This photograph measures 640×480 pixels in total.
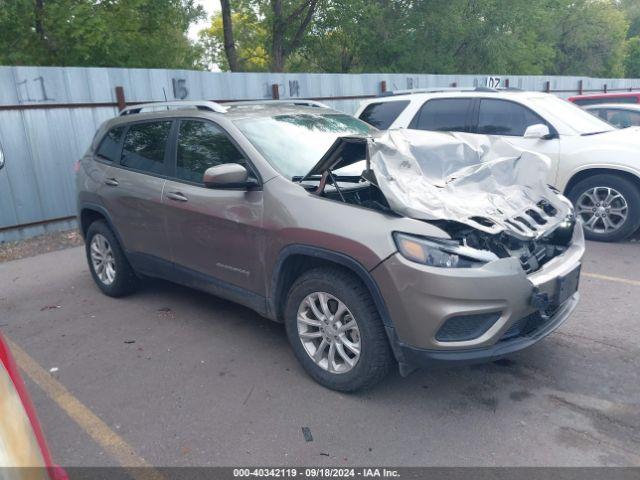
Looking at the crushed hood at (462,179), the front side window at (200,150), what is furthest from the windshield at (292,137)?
the crushed hood at (462,179)

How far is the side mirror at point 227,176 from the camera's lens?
12.1 feet

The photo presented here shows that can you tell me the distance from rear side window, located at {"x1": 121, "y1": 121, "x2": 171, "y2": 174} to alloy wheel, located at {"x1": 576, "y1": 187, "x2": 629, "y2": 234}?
483 cm

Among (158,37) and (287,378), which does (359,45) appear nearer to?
(158,37)

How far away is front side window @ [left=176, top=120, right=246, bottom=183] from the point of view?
4.13 metres

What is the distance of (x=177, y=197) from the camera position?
172 inches

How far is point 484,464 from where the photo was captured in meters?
2.83

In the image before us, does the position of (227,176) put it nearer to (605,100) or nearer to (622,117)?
(622,117)

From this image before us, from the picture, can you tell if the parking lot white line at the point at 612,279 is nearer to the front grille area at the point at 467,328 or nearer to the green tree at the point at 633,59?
the front grille area at the point at 467,328

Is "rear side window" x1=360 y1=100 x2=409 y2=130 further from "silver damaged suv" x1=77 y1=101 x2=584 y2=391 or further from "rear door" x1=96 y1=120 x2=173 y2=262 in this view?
"rear door" x1=96 y1=120 x2=173 y2=262

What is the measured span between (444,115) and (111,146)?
14.3 feet

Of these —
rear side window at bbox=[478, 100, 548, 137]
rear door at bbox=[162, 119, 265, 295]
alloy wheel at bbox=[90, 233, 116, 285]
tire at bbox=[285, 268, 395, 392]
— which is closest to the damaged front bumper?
tire at bbox=[285, 268, 395, 392]

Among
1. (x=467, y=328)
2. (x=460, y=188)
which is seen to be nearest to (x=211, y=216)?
(x=460, y=188)

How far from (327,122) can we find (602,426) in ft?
9.80

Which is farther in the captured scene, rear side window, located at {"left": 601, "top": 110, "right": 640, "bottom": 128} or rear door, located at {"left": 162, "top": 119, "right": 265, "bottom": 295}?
rear side window, located at {"left": 601, "top": 110, "right": 640, "bottom": 128}
